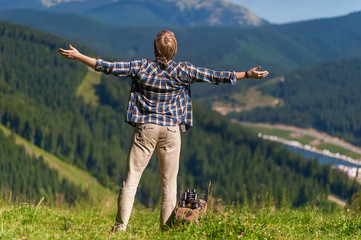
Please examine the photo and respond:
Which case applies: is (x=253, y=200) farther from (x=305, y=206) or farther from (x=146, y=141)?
(x=146, y=141)

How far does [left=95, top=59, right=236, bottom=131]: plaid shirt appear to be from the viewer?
26.9 ft

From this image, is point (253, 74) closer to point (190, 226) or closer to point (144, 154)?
point (144, 154)

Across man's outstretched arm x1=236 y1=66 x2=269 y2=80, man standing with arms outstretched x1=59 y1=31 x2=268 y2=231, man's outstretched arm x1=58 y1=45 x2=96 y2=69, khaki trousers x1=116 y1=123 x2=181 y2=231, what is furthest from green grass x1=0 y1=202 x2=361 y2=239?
man's outstretched arm x1=58 y1=45 x2=96 y2=69

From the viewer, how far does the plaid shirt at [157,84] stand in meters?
8.21

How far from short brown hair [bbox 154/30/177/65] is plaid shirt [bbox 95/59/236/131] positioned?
16 centimetres

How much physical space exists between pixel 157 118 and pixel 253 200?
3992 mm

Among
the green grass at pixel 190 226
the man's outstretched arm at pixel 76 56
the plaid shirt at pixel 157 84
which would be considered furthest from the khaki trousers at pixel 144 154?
the man's outstretched arm at pixel 76 56

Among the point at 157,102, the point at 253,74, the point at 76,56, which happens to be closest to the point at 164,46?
the point at 157,102

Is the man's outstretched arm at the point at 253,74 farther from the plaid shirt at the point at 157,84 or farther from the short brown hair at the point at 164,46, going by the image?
the short brown hair at the point at 164,46

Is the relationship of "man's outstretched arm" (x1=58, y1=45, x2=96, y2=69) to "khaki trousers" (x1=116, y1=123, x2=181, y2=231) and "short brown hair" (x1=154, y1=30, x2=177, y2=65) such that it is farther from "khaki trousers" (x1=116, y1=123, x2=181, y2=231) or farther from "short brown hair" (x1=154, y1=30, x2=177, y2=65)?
"khaki trousers" (x1=116, y1=123, x2=181, y2=231)

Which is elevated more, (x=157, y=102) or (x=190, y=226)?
(x=157, y=102)

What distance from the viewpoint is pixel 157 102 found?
830 centimetres

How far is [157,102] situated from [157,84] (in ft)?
1.05

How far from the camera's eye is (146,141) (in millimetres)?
8281
